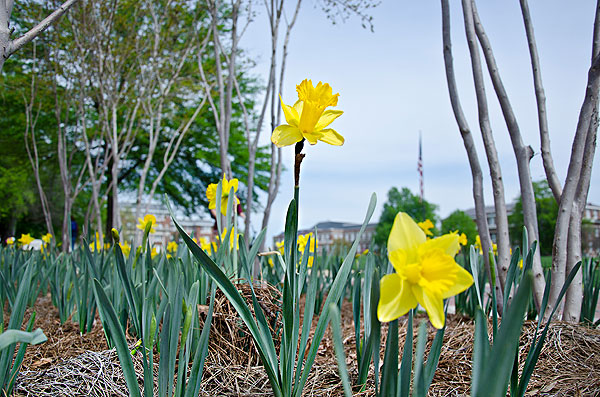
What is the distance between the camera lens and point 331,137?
0.95 metres

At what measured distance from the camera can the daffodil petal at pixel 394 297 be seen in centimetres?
61

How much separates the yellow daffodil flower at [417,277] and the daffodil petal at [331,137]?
35 centimetres

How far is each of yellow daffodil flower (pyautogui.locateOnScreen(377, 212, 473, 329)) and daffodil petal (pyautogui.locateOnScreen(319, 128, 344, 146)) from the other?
35 centimetres

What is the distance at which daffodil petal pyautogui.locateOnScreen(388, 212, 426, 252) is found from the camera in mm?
630

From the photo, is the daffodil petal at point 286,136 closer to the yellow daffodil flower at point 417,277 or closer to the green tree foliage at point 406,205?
the yellow daffodil flower at point 417,277

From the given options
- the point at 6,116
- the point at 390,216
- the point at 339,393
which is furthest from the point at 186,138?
the point at 390,216

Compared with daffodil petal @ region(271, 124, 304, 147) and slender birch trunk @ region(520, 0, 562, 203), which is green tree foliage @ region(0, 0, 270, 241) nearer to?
slender birch trunk @ region(520, 0, 562, 203)

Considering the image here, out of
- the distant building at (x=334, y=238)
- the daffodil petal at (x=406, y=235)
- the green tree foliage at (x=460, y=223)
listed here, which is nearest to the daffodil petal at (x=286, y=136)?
the daffodil petal at (x=406, y=235)

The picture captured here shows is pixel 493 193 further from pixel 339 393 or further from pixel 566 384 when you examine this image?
pixel 339 393

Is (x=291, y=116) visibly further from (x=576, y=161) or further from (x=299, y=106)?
(x=576, y=161)

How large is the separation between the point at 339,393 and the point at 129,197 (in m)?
13.3

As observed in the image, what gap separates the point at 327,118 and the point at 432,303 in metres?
0.51

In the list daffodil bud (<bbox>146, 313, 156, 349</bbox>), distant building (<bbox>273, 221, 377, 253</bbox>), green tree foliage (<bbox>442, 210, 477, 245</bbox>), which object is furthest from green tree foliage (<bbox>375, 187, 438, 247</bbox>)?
daffodil bud (<bbox>146, 313, 156, 349</bbox>)

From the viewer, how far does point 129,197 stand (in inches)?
522
